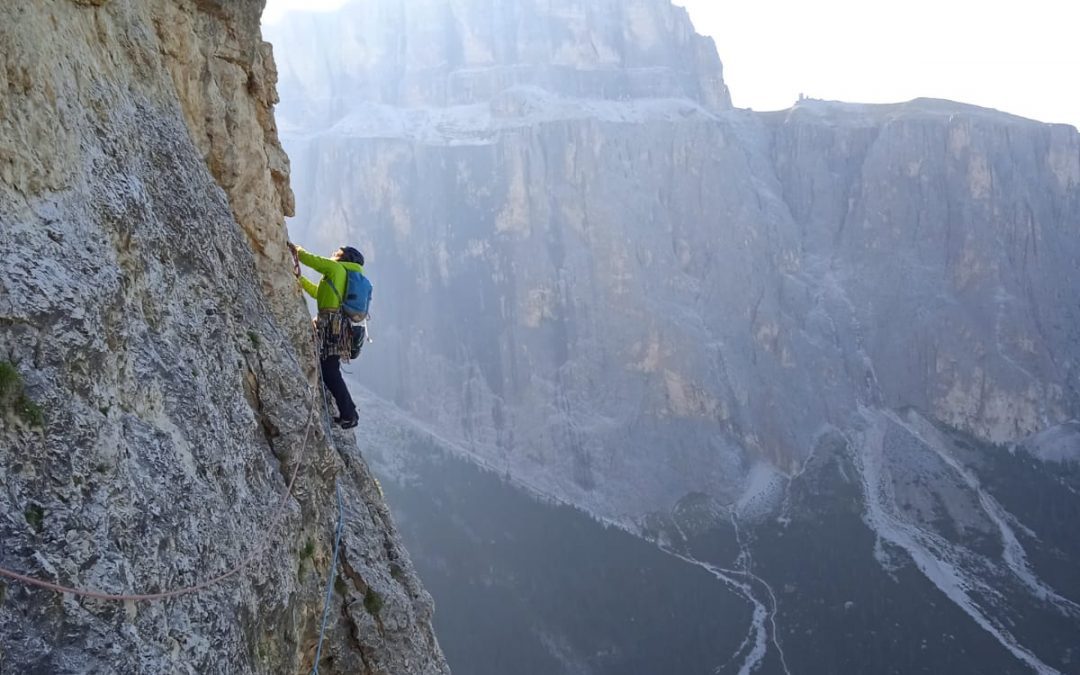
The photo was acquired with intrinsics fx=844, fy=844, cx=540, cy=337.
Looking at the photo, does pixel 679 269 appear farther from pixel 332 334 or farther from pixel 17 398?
pixel 17 398

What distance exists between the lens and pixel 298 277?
10.6 m

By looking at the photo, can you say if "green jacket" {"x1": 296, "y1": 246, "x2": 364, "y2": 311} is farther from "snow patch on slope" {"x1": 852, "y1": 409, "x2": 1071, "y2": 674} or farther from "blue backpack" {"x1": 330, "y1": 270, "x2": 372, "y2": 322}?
"snow patch on slope" {"x1": 852, "y1": 409, "x2": 1071, "y2": 674}

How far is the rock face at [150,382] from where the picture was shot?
14.7ft

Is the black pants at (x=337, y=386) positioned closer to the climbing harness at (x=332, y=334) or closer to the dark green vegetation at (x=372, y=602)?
the climbing harness at (x=332, y=334)

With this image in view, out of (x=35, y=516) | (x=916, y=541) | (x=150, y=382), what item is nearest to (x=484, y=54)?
(x=916, y=541)

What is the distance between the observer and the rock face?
4473mm

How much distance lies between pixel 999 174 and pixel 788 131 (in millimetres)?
24718

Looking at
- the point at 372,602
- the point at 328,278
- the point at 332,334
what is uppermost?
the point at 328,278

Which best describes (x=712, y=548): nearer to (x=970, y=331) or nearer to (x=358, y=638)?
(x=970, y=331)

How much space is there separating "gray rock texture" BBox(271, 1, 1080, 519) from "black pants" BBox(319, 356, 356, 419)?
2854 inches

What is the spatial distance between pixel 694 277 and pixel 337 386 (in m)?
87.0

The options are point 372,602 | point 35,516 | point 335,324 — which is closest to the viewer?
point 35,516

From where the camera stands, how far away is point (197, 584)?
550 cm

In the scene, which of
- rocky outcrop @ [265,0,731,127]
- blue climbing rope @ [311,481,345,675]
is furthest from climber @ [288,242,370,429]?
rocky outcrop @ [265,0,731,127]
